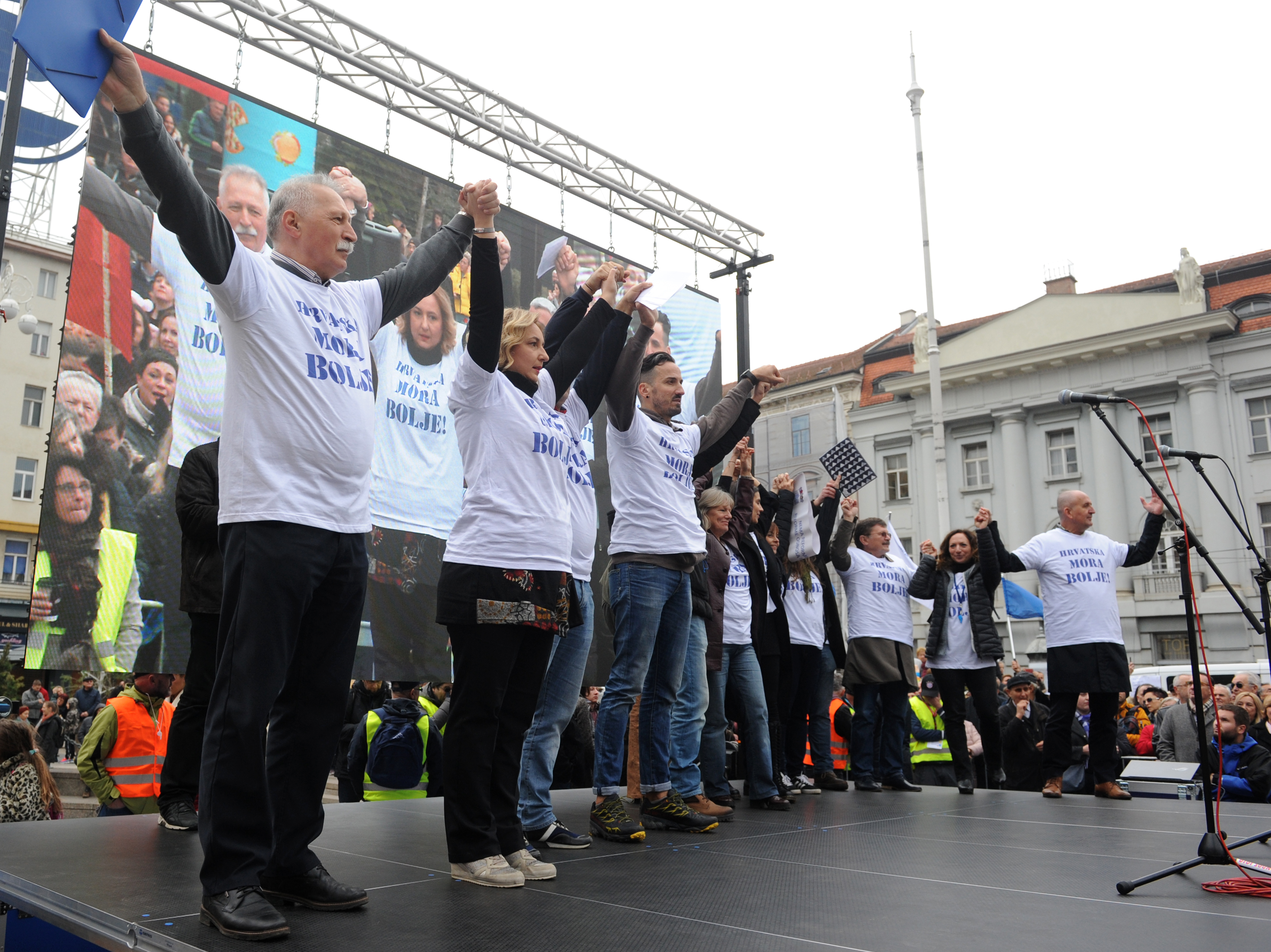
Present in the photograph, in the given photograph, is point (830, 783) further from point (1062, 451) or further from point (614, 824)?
point (1062, 451)

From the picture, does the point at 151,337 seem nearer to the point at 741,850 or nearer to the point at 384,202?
the point at 384,202

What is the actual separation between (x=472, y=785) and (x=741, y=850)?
44.3 inches

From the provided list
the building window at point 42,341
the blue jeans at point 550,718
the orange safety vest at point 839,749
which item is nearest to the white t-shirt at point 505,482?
the blue jeans at point 550,718

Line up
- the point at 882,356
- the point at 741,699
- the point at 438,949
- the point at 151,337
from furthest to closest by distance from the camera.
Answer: the point at 882,356, the point at 151,337, the point at 741,699, the point at 438,949

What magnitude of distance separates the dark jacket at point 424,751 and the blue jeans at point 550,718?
2.77 metres

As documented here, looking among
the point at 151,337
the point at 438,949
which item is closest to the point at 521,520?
the point at 438,949

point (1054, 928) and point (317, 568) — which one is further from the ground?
point (317, 568)

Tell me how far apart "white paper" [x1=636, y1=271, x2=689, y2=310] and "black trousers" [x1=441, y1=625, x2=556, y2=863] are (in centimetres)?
129

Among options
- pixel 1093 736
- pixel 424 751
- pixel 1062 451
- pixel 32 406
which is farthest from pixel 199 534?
pixel 32 406

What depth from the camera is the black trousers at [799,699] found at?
5.95 meters

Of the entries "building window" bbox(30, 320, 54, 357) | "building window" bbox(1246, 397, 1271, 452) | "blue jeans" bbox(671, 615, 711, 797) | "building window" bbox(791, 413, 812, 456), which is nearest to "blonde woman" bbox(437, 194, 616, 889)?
"blue jeans" bbox(671, 615, 711, 797)

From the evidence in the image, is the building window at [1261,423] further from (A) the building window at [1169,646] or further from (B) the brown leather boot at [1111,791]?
(B) the brown leather boot at [1111,791]

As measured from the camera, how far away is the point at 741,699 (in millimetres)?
5016

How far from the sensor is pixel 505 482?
3.07 meters
